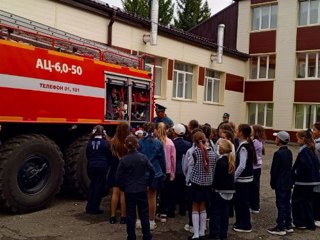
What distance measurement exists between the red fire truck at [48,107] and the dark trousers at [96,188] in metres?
0.64

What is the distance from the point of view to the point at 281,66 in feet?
84.1

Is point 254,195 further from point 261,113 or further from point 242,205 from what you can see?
point 261,113

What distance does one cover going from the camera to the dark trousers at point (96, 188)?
7617mm

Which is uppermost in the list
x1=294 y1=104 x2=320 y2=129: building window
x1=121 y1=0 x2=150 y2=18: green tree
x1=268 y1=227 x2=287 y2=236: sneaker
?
x1=121 y1=0 x2=150 y2=18: green tree

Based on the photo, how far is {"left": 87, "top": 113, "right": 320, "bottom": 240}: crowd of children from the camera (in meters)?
5.97

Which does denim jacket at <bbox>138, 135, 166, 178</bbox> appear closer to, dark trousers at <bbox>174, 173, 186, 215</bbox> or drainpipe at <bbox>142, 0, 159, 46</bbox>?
dark trousers at <bbox>174, 173, 186, 215</bbox>

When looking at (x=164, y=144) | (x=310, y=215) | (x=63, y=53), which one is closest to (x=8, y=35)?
(x=63, y=53)

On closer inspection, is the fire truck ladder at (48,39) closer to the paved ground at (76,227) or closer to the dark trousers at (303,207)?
the paved ground at (76,227)

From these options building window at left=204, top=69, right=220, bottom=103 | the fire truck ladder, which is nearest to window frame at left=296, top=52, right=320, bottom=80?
building window at left=204, top=69, right=220, bottom=103

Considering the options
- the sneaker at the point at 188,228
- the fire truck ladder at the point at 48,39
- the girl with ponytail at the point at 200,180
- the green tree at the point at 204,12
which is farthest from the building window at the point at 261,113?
the girl with ponytail at the point at 200,180

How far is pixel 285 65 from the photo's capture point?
25.5 meters

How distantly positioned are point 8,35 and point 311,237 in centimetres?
610

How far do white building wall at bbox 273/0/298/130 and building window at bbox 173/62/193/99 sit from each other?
6.34 metres

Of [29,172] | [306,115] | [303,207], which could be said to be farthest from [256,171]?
[306,115]
